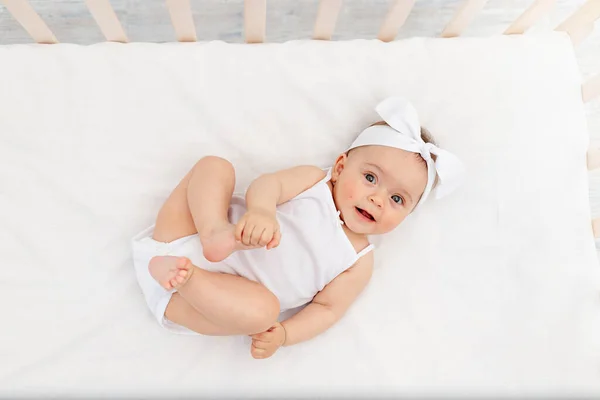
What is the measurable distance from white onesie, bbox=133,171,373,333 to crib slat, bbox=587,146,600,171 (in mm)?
505

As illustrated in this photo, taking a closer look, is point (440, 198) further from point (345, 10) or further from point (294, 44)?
point (345, 10)

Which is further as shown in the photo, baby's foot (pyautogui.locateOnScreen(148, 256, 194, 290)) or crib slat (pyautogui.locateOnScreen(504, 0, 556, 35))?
crib slat (pyautogui.locateOnScreen(504, 0, 556, 35))

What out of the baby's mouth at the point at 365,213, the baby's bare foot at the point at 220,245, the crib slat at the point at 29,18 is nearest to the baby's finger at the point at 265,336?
the baby's bare foot at the point at 220,245

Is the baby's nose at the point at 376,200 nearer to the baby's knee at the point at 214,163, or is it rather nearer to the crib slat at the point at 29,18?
the baby's knee at the point at 214,163

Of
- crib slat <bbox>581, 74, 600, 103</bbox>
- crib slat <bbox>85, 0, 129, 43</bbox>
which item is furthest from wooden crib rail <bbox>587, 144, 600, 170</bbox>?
crib slat <bbox>85, 0, 129, 43</bbox>

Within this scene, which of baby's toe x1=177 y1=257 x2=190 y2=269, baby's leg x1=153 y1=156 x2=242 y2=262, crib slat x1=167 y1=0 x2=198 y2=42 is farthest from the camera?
crib slat x1=167 y1=0 x2=198 y2=42

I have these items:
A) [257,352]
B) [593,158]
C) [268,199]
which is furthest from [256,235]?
[593,158]

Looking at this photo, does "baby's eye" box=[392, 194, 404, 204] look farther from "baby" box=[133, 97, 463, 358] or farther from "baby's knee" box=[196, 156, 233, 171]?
"baby's knee" box=[196, 156, 233, 171]

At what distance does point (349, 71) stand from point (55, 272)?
0.69 meters

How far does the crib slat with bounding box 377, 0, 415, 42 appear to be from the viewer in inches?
45.9

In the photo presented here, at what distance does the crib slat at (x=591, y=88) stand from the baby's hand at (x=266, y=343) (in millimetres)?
815

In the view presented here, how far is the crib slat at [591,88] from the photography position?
1.22 metres

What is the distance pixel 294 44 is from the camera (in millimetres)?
1223

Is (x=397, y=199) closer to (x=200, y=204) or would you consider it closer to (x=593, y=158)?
(x=200, y=204)
